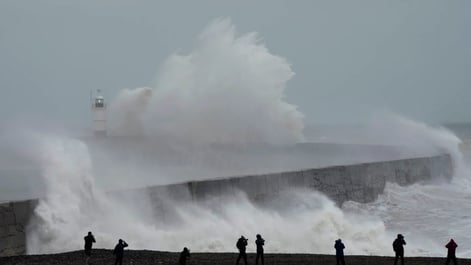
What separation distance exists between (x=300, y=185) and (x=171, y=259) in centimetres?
644

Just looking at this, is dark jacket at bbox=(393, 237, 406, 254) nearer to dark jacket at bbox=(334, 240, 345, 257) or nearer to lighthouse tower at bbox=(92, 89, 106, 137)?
dark jacket at bbox=(334, 240, 345, 257)

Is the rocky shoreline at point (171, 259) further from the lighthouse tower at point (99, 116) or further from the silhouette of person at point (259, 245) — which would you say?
the lighthouse tower at point (99, 116)

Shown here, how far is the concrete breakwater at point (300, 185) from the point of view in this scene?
795 cm

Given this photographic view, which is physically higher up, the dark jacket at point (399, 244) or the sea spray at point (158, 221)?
the sea spray at point (158, 221)

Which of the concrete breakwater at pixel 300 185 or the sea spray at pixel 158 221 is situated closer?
the concrete breakwater at pixel 300 185

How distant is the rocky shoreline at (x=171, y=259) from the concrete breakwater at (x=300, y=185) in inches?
32.8

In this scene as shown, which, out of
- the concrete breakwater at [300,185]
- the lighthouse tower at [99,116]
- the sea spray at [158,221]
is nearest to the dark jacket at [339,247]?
the sea spray at [158,221]

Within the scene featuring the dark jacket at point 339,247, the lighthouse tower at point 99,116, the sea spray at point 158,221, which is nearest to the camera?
the dark jacket at point 339,247

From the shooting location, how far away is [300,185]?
43.2 feet

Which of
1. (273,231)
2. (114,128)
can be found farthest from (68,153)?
(114,128)

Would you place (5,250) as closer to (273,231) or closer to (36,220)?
(36,220)

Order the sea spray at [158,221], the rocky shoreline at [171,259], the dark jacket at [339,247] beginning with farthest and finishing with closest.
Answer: the sea spray at [158,221]
the rocky shoreline at [171,259]
the dark jacket at [339,247]

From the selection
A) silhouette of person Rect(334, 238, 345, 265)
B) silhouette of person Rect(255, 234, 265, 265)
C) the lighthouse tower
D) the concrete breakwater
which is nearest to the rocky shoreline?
silhouette of person Rect(255, 234, 265, 265)

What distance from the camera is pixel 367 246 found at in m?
10.1
